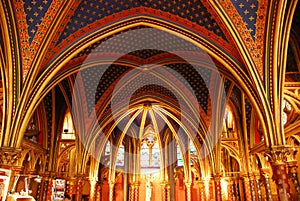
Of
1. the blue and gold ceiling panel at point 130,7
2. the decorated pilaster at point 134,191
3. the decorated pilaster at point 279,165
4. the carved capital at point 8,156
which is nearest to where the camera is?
the decorated pilaster at point 279,165

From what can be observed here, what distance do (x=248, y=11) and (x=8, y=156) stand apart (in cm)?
813

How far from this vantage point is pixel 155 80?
13.6m

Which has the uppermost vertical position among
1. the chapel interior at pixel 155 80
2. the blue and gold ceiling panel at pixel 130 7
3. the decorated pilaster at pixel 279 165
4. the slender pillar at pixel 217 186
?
the blue and gold ceiling panel at pixel 130 7

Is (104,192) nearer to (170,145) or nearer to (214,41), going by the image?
(170,145)

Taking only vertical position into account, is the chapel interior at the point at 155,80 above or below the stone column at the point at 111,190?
above

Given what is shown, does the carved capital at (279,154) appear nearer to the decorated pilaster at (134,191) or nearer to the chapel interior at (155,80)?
the chapel interior at (155,80)

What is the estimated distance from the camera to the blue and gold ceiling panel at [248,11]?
7637mm

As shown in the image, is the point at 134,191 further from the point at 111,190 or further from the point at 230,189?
the point at 230,189

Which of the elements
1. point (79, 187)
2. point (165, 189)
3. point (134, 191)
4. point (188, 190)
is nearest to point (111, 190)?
point (134, 191)

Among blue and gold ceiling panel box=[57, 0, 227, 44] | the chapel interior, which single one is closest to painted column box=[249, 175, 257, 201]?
the chapel interior

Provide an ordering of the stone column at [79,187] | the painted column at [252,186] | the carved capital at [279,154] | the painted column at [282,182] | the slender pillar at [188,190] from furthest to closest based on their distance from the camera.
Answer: the slender pillar at [188,190] < the stone column at [79,187] < the painted column at [252,186] < the carved capital at [279,154] < the painted column at [282,182]

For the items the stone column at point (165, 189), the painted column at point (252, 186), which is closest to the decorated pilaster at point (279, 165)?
the painted column at point (252, 186)

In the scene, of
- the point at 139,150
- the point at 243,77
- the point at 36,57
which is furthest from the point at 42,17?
the point at 139,150

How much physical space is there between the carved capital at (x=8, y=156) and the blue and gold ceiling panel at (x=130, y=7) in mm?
3674
